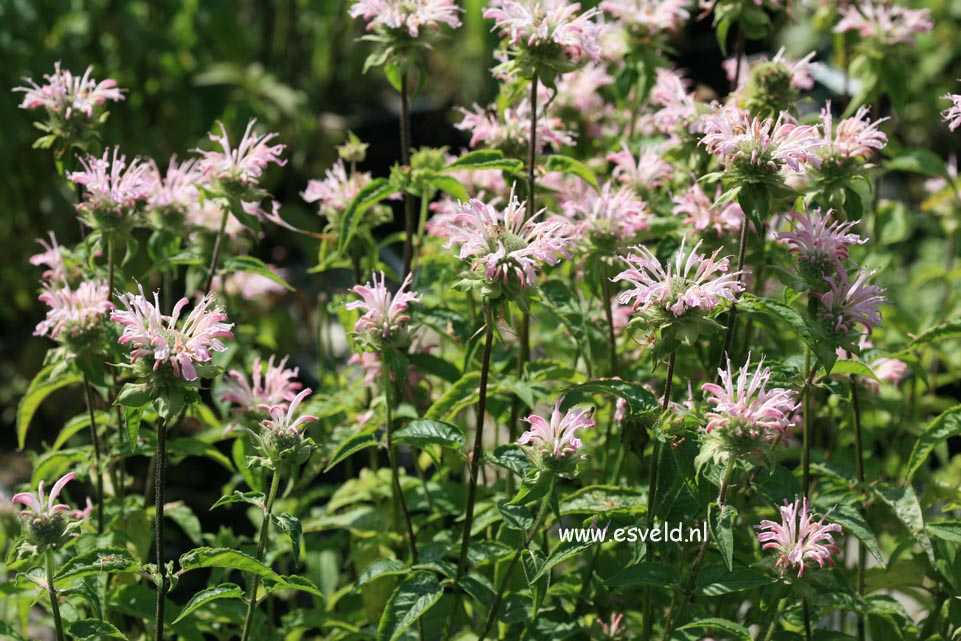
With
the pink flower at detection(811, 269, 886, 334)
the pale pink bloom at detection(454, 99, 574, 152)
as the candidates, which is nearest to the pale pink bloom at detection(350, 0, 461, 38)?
the pale pink bloom at detection(454, 99, 574, 152)

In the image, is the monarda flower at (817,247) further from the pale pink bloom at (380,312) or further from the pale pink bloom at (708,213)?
the pale pink bloom at (380,312)

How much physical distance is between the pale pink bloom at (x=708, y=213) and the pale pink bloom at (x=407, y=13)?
47cm

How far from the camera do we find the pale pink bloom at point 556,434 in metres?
1.43

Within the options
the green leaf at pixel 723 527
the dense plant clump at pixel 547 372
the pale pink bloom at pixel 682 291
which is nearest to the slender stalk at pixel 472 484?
the dense plant clump at pixel 547 372

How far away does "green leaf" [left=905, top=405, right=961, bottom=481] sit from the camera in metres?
1.61

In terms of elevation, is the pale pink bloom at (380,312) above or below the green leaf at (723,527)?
above

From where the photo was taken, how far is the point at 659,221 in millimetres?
1824

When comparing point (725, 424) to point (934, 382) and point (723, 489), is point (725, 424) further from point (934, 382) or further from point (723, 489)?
point (934, 382)

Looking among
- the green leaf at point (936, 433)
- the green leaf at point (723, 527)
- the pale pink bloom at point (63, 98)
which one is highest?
the pale pink bloom at point (63, 98)

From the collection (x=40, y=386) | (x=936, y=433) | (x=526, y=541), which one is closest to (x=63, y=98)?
(x=40, y=386)

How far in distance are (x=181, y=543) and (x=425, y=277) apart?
1.22m

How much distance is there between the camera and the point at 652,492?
1489 millimetres

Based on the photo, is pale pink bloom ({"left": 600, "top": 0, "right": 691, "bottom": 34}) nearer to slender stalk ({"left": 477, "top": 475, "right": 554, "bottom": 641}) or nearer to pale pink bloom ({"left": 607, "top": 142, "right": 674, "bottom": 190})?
pale pink bloom ({"left": 607, "top": 142, "right": 674, "bottom": 190})

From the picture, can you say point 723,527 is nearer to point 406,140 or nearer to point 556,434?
point 556,434
